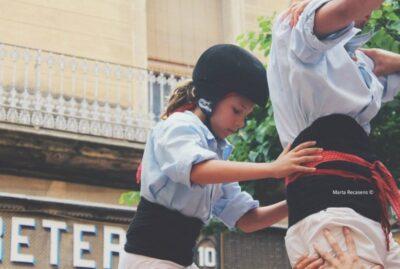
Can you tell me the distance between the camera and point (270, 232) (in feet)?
21.5

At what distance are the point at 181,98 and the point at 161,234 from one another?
1.78 ft

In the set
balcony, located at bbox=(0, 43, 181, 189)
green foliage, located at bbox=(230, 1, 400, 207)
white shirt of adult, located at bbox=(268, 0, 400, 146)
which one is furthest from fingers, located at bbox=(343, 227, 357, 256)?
balcony, located at bbox=(0, 43, 181, 189)

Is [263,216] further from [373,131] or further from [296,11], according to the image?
[373,131]

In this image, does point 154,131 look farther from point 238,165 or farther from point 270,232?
point 270,232

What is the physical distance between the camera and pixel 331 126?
9.69ft

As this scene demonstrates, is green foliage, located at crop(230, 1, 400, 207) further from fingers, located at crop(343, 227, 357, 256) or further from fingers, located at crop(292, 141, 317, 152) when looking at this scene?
fingers, located at crop(343, 227, 357, 256)

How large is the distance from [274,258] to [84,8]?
7.39 m

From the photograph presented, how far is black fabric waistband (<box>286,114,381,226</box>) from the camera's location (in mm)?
2857

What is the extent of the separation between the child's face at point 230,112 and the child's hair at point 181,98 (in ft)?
0.45

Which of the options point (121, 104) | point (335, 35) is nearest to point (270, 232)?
point (335, 35)

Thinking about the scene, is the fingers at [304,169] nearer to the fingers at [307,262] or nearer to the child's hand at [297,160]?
the child's hand at [297,160]

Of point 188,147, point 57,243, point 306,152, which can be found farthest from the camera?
point 57,243

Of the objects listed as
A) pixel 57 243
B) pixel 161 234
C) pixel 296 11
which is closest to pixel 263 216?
pixel 161 234

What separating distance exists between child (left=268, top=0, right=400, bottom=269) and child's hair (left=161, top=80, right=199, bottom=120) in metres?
0.40
